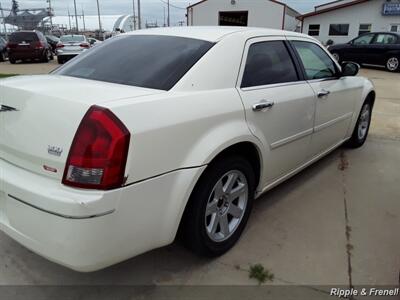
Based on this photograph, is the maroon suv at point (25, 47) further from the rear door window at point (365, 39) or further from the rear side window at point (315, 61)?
the rear side window at point (315, 61)

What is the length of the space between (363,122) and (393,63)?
12914 millimetres

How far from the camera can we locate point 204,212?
248 centimetres

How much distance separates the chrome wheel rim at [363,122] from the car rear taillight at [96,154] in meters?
4.21

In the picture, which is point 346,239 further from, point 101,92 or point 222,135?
point 101,92

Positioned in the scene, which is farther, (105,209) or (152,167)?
(152,167)

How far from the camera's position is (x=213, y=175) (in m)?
2.46

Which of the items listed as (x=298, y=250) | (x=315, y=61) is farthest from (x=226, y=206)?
(x=315, y=61)

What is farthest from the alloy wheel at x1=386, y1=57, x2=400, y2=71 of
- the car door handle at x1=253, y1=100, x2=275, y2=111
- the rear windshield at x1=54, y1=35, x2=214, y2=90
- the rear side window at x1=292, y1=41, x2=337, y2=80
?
the rear windshield at x1=54, y1=35, x2=214, y2=90

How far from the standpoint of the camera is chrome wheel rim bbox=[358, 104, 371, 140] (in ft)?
17.1

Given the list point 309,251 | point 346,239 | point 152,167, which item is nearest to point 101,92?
point 152,167

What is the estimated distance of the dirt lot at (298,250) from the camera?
2541mm

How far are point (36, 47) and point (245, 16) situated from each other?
2305 centimetres

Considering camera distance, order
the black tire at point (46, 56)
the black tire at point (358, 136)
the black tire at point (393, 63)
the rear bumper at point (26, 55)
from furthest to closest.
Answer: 1. the black tire at point (46, 56)
2. the rear bumper at point (26, 55)
3. the black tire at point (393, 63)
4. the black tire at point (358, 136)

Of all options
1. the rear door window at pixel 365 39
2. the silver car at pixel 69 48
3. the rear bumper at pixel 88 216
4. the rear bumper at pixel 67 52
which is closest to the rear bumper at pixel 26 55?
the silver car at pixel 69 48
